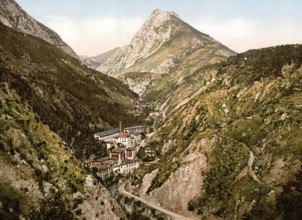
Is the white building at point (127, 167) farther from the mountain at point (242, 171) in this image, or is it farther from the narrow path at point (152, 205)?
the narrow path at point (152, 205)

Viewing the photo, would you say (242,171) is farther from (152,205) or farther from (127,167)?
(127,167)

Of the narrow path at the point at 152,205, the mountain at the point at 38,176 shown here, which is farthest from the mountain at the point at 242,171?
the mountain at the point at 38,176

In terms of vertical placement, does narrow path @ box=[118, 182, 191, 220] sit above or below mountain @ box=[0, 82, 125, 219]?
below

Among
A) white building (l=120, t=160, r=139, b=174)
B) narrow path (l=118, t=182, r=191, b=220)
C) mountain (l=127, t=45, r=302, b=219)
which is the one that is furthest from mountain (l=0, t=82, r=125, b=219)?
A: white building (l=120, t=160, r=139, b=174)

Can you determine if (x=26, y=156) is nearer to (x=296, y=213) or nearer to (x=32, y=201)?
(x=32, y=201)

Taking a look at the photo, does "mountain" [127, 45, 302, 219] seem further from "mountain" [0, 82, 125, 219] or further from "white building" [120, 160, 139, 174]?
"mountain" [0, 82, 125, 219]

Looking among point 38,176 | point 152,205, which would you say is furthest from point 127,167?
point 38,176

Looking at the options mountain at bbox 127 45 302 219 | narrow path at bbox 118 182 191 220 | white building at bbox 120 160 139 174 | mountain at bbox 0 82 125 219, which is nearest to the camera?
mountain at bbox 0 82 125 219

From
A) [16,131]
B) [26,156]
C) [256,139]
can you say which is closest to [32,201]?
[26,156]
